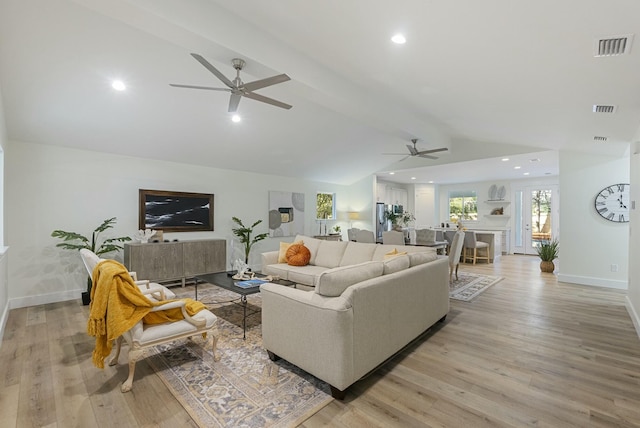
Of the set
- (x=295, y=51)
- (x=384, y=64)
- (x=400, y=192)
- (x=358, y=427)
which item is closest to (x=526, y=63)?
(x=384, y=64)

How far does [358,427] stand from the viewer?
1838 millimetres

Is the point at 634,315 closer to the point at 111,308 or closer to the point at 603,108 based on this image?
the point at 603,108

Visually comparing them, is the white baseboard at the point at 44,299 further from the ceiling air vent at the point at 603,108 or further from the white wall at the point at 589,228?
the white wall at the point at 589,228

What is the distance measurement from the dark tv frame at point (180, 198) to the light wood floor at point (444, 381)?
202 centimetres

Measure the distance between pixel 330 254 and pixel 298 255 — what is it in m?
0.56

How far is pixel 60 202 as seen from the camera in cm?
455

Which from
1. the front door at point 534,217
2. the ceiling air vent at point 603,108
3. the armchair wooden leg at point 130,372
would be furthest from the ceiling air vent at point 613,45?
the front door at point 534,217

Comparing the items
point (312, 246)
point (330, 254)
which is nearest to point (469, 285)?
point (330, 254)

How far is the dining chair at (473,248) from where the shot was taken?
7.82 m

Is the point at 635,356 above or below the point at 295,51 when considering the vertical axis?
below

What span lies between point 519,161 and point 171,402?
772 centimetres

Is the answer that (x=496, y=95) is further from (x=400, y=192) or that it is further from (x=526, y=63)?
(x=400, y=192)

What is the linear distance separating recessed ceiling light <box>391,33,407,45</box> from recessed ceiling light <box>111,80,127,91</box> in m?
3.02

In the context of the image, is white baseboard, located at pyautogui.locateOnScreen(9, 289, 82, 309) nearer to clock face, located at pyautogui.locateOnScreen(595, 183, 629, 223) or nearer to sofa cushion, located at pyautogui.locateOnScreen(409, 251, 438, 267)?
sofa cushion, located at pyautogui.locateOnScreen(409, 251, 438, 267)
